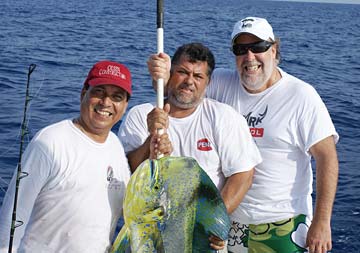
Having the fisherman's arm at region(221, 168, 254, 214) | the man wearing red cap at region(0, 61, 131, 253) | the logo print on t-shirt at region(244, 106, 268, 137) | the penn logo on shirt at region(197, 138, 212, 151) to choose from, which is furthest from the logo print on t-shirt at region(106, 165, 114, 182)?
the logo print on t-shirt at region(244, 106, 268, 137)

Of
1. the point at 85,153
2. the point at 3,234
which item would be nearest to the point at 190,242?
the point at 85,153

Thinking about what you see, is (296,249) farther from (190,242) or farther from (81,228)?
(81,228)

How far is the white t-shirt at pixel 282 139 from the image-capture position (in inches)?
147

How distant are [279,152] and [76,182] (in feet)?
4.89

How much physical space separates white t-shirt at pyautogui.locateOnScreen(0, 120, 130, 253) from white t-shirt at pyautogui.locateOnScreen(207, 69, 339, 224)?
1.19 metres

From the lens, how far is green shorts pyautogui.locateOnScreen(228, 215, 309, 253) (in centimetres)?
385

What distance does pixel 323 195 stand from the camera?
3734mm

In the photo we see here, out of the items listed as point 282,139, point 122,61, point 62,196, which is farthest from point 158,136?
point 122,61

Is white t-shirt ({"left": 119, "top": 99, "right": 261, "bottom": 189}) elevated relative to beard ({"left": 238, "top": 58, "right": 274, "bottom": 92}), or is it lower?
lower

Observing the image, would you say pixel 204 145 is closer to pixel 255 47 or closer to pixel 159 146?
pixel 159 146

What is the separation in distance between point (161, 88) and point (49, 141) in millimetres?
739

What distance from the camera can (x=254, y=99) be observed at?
3859mm

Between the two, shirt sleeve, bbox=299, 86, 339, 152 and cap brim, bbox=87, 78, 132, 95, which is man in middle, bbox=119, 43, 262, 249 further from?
cap brim, bbox=87, 78, 132, 95

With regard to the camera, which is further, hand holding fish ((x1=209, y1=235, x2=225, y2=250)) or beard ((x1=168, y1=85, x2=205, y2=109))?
beard ((x1=168, y1=85, x2=205, y2=109))
